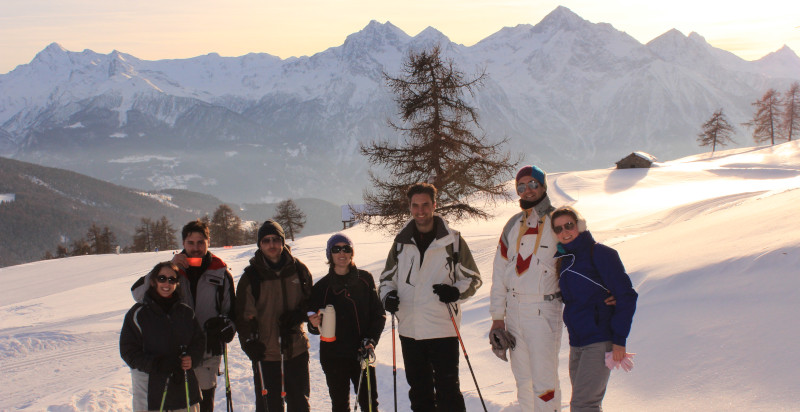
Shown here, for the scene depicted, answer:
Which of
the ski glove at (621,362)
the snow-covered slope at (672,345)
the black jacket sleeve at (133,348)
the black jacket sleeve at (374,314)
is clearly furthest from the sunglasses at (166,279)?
the ski glove at (621,362)

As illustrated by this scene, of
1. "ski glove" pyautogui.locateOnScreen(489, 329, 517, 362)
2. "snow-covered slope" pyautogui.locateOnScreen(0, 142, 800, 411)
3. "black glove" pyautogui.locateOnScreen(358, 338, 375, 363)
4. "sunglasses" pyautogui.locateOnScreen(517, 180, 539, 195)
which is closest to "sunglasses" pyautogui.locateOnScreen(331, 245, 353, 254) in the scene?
"black glove" pyautogui.locateOnScreen(358, 338, 375, 363)

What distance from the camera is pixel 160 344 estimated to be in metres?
5.10

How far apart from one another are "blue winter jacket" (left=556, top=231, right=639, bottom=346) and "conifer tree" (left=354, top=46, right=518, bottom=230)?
1339cm

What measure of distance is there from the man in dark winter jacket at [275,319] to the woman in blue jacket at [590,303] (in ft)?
8.44

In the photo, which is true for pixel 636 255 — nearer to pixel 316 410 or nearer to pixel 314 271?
pixel 316 410

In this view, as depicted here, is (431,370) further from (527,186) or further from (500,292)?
(527,186)

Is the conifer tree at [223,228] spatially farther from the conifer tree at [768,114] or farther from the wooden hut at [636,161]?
the conifer tree at [768,114]

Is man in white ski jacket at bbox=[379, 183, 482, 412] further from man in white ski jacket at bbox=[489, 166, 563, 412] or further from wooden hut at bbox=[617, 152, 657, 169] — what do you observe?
wooden hut at bbox=[617, 152, 657, 169]

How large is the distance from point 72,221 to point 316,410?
7599 inches

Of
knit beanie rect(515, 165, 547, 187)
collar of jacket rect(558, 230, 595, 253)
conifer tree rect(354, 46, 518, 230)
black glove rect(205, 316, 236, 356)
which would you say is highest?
conifer tree rect(354, 46, 518, 230)

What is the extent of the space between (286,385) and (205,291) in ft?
4.10

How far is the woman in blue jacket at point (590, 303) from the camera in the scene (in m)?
4.12

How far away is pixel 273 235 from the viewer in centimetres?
536

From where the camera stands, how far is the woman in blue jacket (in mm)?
4125
